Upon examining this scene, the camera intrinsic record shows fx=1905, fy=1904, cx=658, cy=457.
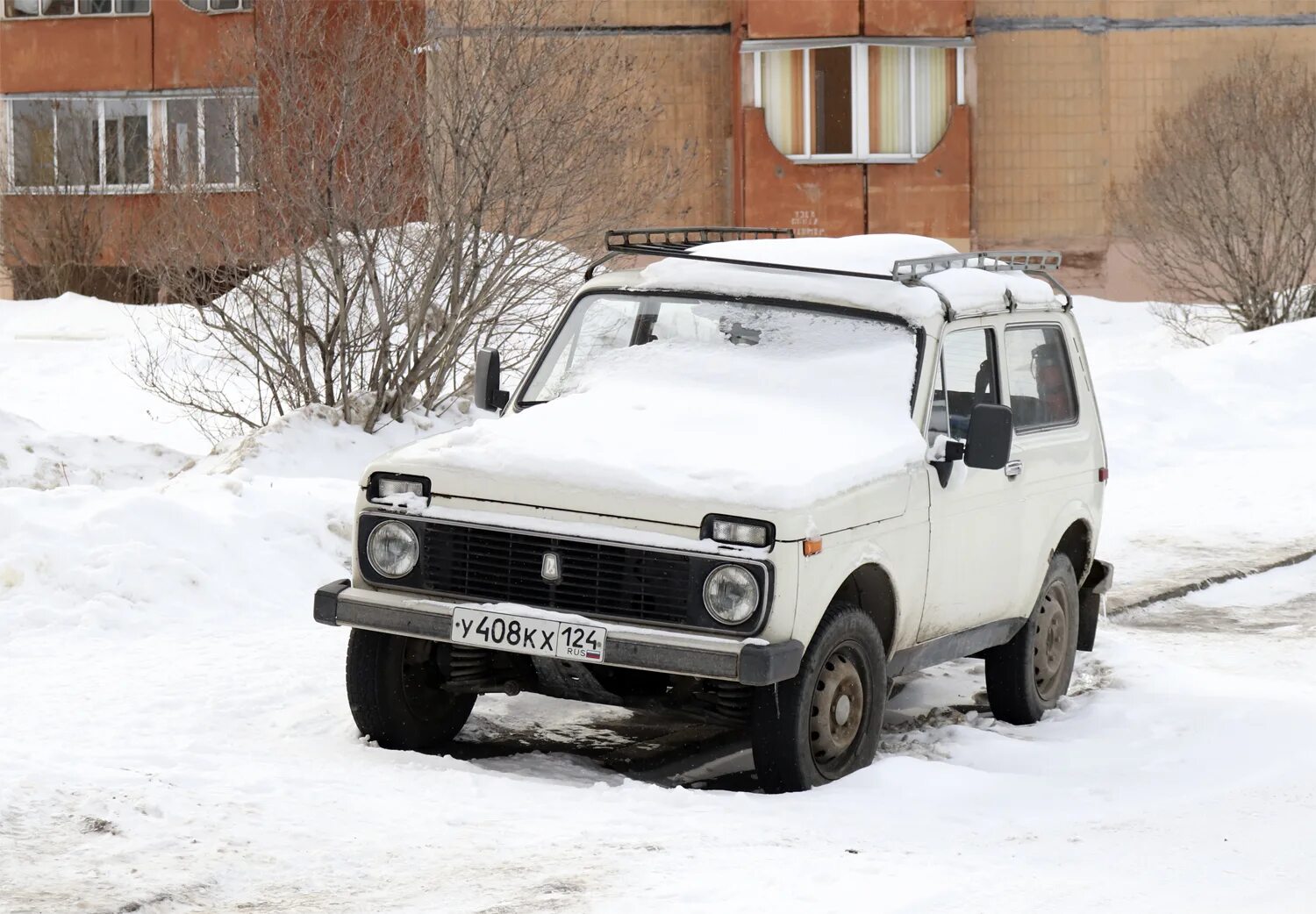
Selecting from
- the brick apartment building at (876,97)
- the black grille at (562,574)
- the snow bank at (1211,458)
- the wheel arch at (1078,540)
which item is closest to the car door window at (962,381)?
the wheel arch at (1078,540)

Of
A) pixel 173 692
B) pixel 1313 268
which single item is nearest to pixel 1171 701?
pixel 173 692

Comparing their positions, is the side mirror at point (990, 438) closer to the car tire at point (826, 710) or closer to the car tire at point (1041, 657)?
the car tire at point (826, 710)

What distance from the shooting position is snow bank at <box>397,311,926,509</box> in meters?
6.13

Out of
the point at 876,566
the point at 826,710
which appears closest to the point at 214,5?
the point at 876,566

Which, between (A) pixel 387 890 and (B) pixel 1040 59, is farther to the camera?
(B) pixel 1040 59

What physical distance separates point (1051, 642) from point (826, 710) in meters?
2.11

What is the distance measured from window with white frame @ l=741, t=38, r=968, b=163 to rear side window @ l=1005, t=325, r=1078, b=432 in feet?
81.2

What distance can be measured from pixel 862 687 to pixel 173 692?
274 centimetres

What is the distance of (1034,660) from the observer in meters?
7.91

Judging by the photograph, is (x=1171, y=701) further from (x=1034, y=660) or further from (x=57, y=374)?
(x=57, y=374)

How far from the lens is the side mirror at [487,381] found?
7555 millimetres

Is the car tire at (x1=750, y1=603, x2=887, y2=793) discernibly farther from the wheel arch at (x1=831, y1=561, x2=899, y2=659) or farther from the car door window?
the car door window

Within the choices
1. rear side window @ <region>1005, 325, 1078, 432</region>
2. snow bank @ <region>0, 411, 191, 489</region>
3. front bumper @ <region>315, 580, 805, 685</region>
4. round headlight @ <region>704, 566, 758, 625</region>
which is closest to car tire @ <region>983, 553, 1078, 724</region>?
rear side window @ <region>1005, 325, 1078, 432</region>

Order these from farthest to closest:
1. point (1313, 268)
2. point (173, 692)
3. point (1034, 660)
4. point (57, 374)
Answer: point (1313, 268)
point (57, 374)
point (1034, 660)
point (173, 692)
